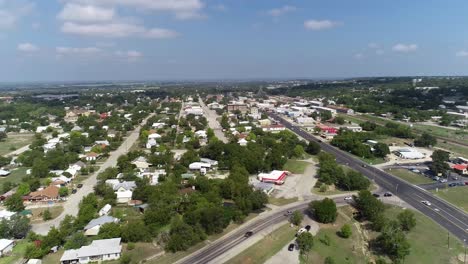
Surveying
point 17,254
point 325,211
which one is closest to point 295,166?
point 325,211

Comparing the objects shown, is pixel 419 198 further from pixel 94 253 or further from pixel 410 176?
pixel 94 253

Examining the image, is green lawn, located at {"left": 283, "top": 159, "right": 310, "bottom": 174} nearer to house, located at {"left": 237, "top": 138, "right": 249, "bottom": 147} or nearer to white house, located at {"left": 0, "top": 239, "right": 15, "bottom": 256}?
Result: house, located at {"left": 237, "top": 138, "right": 249, "bottom": 147}

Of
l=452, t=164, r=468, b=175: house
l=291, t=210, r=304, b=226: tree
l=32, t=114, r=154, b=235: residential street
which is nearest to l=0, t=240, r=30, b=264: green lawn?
l=32, t=114, r=154, b=235: residential street

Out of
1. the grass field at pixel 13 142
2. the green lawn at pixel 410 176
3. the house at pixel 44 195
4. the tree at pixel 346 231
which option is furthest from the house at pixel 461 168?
the grass field at pixel 13 142

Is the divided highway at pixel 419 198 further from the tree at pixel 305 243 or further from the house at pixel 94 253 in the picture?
the house at pixel 94 253

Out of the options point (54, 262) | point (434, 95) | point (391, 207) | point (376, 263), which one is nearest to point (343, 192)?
point (391, 207)

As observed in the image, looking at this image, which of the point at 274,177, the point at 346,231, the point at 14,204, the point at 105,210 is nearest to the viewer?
the point at 346,231
